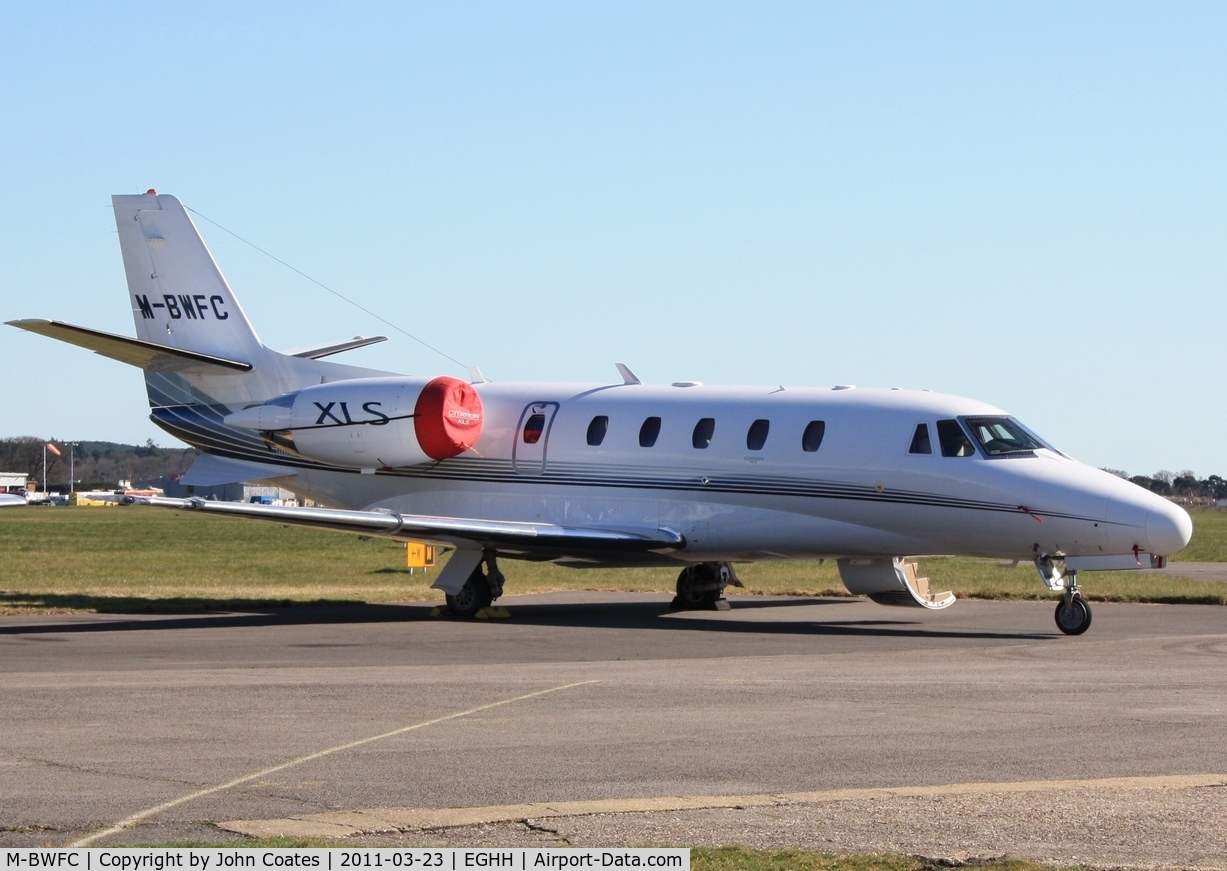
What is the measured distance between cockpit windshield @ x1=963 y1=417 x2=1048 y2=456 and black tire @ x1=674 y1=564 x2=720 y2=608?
5762 mm

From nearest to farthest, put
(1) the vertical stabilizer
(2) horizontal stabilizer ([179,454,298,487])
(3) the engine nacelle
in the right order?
(3) the engine nacelle, (2) horizontal stabilizer ([179,454,298,487]), (1) the vertical stabilizer

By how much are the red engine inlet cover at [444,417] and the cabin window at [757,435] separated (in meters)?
4.76

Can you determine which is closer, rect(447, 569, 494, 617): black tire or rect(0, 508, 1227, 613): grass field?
rect(447, 569, 494, 617): black tire

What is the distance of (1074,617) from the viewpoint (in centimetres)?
1973

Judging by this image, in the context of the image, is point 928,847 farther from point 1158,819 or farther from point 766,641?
point 766,641

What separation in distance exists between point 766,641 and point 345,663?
5655 mm

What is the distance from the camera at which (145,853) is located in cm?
702

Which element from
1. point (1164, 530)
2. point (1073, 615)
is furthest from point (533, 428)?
point (1164, 530)

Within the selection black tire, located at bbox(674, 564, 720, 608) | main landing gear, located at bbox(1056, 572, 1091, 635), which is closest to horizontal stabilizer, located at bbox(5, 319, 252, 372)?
black tire, located at bbox(674, 564, 720, 608)

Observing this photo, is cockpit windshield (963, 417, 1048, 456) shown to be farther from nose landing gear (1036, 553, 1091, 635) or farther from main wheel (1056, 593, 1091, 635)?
main wheel (1056, 593, 1091, 635)

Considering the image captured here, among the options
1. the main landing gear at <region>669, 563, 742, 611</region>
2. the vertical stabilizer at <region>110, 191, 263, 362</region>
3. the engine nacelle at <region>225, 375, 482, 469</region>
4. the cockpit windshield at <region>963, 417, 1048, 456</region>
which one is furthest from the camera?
the vertical stabilizer at <region>110, 191, 263, 362</region>

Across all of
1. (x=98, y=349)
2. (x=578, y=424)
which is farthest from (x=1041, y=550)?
(x=98, y=349)

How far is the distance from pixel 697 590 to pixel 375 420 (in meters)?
5.93

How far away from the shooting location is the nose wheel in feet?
64.4
